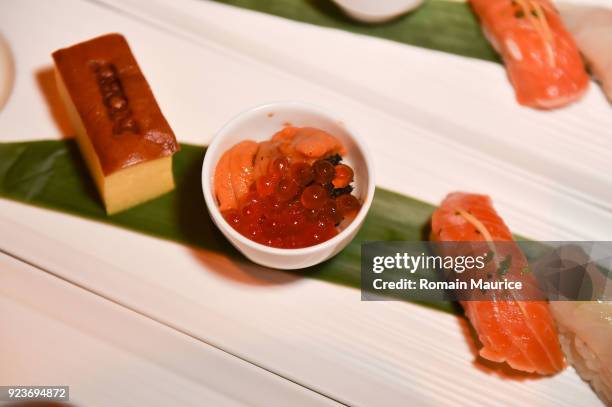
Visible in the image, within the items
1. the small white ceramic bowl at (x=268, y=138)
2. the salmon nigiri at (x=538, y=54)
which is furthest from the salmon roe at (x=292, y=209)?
the salmon nigiri at (x=538, y=54)

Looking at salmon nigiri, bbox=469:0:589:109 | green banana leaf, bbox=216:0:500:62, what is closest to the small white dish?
green banana leaf, bbox=216:0:500:62

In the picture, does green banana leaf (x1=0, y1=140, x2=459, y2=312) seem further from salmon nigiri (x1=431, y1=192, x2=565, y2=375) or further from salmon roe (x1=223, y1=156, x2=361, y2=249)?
salmon roe (x1=223, y1=156, x2=361, y2=249)

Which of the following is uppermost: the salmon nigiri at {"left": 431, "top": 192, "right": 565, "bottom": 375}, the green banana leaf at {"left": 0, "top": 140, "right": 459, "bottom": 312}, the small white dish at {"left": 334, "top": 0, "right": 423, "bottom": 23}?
the small white dish at {"left": 334, "top": 0, "right": 423, "bottom": 23}

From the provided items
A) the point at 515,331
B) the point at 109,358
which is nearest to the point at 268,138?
the point at 109,358

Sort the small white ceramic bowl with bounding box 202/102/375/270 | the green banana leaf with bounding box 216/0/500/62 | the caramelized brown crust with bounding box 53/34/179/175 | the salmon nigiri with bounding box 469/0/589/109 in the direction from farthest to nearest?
the green banana leaf with bounding box 216/0/500/62 < the salmon nigiri with bounding box 469/0/589/109 < the caramelized brown crust with bounding box 53/34/179/175 < the small white ceramic bowl with bounding box 202/102/375/270

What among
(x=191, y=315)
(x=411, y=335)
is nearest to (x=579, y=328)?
(x=411, y=335)
